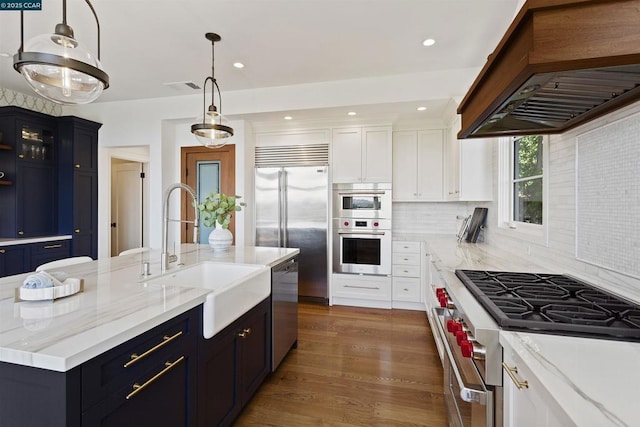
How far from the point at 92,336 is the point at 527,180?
112 inches

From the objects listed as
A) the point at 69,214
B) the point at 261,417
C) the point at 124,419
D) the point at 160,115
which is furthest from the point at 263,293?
the point at 69,214

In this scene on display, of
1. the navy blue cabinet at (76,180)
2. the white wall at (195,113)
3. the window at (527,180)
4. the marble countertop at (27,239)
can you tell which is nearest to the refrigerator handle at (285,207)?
the white wall at (195,113)

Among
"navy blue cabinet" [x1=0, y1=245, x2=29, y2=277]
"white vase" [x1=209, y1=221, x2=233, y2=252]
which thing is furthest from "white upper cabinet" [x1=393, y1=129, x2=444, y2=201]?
"navy blue cabinet" [x1=0, y1=245, x2=29, y2=277]

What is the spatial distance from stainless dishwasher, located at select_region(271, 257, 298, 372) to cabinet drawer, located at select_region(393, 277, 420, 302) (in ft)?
5.42

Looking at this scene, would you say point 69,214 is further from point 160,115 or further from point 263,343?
point 263,343

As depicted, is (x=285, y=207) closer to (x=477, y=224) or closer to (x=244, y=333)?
(x=477, y=224)

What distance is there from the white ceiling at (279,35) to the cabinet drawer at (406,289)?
2120mm

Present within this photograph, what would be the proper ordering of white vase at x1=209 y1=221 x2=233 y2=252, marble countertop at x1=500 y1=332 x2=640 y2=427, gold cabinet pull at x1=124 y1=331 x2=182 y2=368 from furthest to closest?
white vase at x1=209 y1=221 x2=233 y2=252, gold cabinet pull at x1=124 y1=331 x2=182 y2=368, marble countertop at x1=500 y1=332 x2=640 y2=427

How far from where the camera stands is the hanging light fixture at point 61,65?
1225 mm

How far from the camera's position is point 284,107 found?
366 centimetres

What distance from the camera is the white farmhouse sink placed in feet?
4.65

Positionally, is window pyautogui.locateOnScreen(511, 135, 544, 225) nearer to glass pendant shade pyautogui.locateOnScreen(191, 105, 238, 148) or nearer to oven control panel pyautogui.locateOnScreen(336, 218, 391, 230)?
oven control panel pyautogui.locateOnScreen(336, 218, 391, 230)

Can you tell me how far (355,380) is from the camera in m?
2.30

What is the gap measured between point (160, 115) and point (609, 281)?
4.78m
